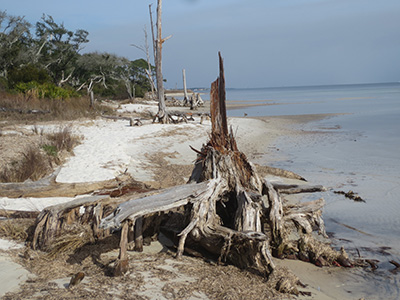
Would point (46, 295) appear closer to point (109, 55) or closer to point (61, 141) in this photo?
point (61, 141)

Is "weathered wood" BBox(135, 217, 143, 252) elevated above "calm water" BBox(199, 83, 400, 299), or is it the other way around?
"weathered wood" BBox(135, 217, 143, 252)

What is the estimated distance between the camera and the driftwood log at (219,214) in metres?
4.40

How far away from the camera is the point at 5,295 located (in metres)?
3.47

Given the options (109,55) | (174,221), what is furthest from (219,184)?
(109,55)

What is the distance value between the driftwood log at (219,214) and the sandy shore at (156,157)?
0.37 metres

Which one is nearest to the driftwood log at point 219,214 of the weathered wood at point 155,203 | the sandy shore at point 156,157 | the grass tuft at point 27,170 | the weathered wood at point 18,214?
the weathered wood at point 155,203

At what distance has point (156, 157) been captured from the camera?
12.0 m

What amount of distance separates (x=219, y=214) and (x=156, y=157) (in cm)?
653

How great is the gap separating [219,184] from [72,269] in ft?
7.01

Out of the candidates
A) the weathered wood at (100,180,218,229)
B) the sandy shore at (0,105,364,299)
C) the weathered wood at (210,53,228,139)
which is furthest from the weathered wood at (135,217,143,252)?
the weathered wood at (210,53,228,139)

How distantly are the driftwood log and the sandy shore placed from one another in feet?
1.21

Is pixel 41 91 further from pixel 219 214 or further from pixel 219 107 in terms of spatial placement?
pixel 219 214

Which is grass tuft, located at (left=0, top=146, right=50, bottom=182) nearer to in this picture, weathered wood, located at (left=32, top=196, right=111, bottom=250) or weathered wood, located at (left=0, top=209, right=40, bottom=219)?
weathered wood, located at (left=0, top=209, right=40, bottom=219)

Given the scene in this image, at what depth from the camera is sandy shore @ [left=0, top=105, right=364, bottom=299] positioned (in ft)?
14.7
